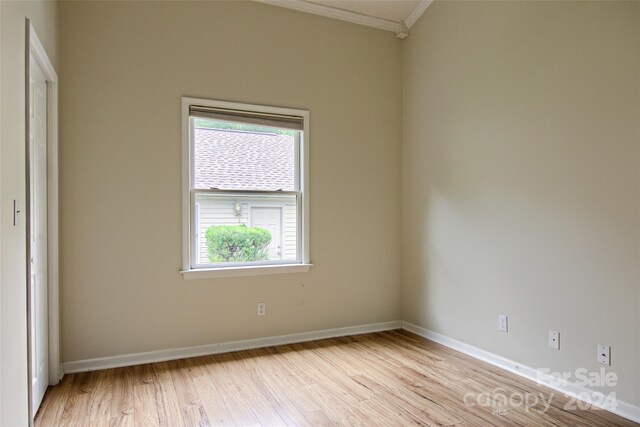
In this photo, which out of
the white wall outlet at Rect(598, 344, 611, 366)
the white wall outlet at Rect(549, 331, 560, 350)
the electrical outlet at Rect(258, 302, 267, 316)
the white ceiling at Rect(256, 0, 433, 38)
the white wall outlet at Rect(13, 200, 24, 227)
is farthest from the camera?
the white ceiling at Rect(256, 0, 433, 38)

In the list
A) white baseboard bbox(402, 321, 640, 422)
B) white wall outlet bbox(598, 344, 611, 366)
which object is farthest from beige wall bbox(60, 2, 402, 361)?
white wall outlet bbox(598, 344, 611, 366)

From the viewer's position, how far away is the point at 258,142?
3.68m

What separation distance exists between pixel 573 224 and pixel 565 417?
1.16 m

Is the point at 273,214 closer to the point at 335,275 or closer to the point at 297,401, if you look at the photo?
the point at 335,275

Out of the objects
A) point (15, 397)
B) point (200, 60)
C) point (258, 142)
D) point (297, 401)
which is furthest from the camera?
point (258, 142)

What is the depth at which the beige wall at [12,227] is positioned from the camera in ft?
5.53

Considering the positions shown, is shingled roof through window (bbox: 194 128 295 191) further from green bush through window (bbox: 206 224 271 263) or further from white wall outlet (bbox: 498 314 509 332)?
white wall outlet (bbox: 498 314 509 332)

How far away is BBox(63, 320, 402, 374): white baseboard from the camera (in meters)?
3.09

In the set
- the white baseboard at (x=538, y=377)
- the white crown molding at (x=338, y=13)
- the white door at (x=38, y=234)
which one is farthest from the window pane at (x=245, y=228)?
the white crown molding at (x=338, y=13)

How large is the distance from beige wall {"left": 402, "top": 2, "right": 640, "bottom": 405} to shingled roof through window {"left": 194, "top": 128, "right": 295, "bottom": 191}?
130 cm

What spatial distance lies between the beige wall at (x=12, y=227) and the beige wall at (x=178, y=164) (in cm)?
110

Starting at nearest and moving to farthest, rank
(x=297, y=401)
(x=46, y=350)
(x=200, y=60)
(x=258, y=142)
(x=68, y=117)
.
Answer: (x=297, y=401)
(x=46, y=350)
(x=68, y=117)
(x=200, y=60)
(x=258, y=142)

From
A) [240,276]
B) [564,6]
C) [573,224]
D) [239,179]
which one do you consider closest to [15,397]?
[240,276]

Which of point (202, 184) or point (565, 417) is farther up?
point (202, 184)
